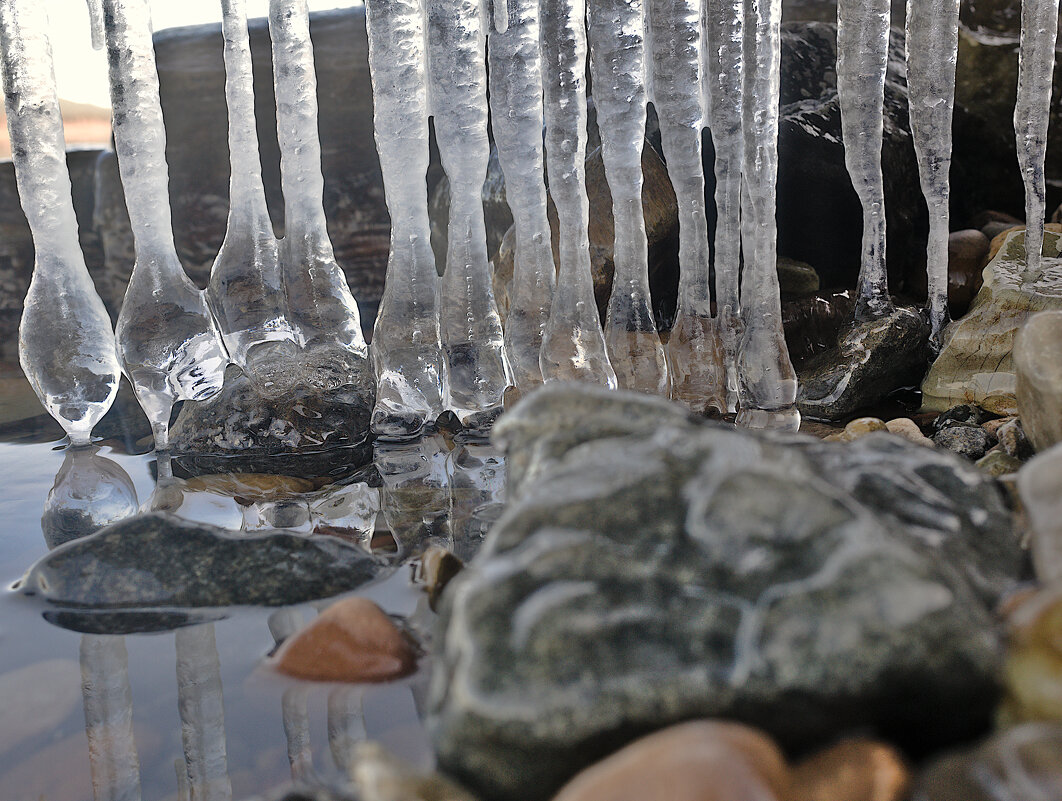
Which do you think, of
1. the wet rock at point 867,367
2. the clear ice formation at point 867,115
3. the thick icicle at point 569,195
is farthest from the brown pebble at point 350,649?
the clear ice formation at point 867,115

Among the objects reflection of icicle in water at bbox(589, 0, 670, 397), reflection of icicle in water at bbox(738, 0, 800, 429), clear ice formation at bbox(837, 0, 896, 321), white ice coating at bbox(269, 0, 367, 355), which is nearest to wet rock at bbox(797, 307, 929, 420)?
clear ice formation at bbox(837, 0, 896, 321)

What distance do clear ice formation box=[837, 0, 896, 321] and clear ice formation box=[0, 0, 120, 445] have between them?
3592 mm

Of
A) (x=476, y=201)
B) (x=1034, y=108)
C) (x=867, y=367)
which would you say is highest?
(x=1034, y=108)

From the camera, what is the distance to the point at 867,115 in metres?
4.27

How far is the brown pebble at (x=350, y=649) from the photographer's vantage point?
1850 mm

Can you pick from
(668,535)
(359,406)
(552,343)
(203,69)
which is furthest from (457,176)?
(203,69)

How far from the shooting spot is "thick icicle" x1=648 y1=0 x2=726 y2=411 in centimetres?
367

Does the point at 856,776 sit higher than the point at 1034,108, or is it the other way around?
the point at 1034,108

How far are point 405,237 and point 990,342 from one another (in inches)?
106

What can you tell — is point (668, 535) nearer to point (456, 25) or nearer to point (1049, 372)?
point (1049, 372)

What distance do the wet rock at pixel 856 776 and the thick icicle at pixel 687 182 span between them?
2956 millimetres

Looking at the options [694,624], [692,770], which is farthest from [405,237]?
[692,770]

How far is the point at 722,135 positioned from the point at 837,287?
169 centimetres

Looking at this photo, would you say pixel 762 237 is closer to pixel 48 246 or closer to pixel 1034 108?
pixel 1034 108
